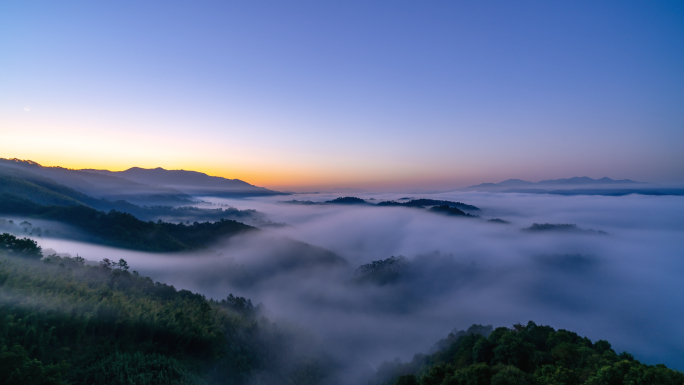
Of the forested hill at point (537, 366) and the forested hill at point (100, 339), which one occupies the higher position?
the forested hill at point (100, 339)

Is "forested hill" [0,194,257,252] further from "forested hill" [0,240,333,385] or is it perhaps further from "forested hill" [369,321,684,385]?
"forested hill" [369,321,684,385]

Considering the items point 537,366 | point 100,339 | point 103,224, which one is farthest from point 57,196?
point 537,366

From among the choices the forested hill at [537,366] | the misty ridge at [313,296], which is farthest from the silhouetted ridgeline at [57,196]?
the forested hill at [537,366]

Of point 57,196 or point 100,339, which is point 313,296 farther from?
point 57,196

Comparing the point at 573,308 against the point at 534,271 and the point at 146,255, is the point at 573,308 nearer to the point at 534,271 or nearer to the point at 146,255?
the point at 534,271

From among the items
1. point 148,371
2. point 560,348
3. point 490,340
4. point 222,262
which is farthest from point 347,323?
point 148,371

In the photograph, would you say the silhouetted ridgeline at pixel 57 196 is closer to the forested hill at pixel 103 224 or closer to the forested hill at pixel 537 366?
the forested hill at pixel 103 224
